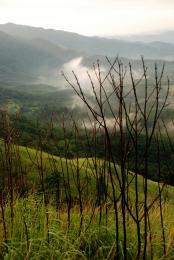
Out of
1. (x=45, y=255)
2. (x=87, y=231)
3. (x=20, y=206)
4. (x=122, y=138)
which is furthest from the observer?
(x=20, y=206)

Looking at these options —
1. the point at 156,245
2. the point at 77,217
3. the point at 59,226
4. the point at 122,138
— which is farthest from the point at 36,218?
the point at 122,138

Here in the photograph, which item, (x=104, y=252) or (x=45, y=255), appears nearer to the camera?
(x=45, y=255)

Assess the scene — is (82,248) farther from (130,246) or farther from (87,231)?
(130,246)

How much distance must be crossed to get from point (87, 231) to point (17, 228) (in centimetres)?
117

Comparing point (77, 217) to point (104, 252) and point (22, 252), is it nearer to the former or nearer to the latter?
point (104, 252)

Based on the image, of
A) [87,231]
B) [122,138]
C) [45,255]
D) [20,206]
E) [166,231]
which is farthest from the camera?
A: [20,206]

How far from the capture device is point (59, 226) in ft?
23.6

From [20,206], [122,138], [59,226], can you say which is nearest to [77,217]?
[59,226]

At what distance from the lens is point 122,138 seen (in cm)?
468

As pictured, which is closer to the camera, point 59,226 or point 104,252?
point 104,252

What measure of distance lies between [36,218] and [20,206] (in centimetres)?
106

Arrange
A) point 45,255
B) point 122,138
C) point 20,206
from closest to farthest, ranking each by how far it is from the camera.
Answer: point 122,138, point 45,255, point 20,206

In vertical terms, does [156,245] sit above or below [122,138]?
below

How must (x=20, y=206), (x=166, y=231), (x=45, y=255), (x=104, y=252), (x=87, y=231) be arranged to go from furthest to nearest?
(x=20, y=206)
(x=166, y=231)
(x=87, y=231)
(x=104, y=252)
(x=45, y=255)
